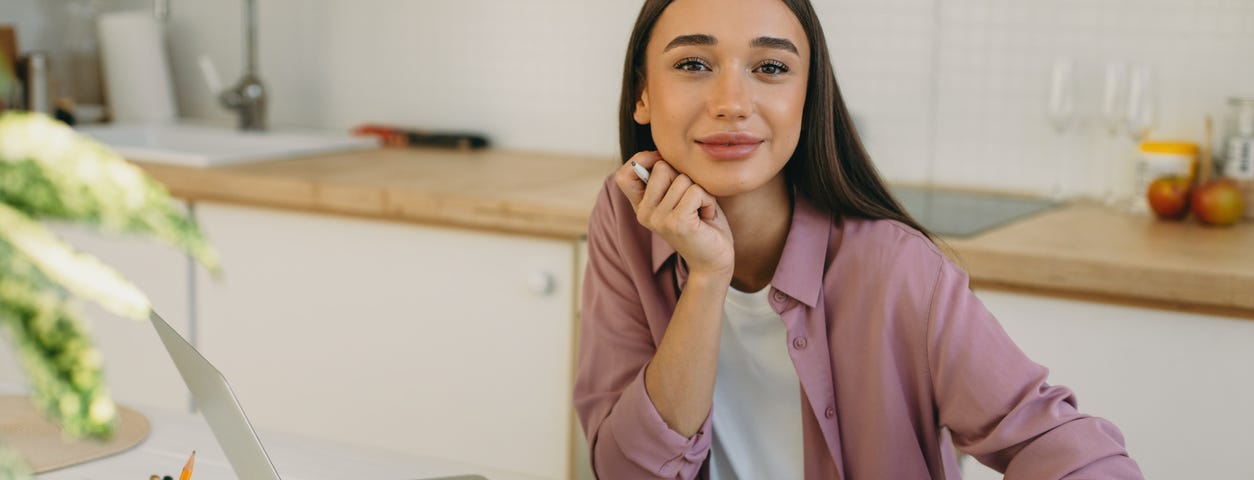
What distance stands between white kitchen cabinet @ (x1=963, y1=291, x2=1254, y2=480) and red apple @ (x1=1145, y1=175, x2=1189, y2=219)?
385mm

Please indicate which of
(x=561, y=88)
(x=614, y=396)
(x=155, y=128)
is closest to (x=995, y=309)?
(x=614, y=396)

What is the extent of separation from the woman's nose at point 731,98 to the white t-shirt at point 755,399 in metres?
0.24

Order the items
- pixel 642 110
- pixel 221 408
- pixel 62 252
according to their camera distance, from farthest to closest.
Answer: pixel 642 110
pixel 221 408
pixel 62 252

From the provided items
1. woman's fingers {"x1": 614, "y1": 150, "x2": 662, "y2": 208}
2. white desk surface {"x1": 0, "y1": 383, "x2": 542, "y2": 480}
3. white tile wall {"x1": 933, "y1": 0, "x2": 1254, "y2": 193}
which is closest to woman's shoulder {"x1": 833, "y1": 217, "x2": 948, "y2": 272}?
woman's fingers {"x1": 614, "y1": 150, "x2": 662, "y2": 208}

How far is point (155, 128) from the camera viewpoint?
3.16m

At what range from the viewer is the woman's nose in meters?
1.29

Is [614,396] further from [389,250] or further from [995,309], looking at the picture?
[389,250]

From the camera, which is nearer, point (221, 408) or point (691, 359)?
point (221, 408)

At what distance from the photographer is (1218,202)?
2.11m

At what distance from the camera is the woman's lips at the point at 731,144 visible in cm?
130

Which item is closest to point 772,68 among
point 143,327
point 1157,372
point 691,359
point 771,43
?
point 771,43

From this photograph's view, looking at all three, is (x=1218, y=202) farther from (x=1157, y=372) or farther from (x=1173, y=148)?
(x=1157, y=372)

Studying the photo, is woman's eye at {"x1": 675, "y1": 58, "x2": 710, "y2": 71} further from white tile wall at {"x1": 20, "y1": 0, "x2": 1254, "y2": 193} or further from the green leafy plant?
white tile wall at {"x1": 20, "y1": 0, "x2": 1254, "y2": 193}

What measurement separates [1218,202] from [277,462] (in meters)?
1.52
